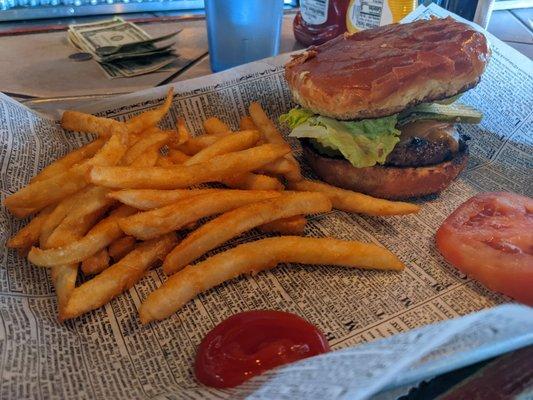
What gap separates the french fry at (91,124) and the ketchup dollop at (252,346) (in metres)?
0.83

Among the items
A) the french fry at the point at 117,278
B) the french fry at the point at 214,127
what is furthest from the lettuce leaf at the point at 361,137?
the french fry at the point at 117,278

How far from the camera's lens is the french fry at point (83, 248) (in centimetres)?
166

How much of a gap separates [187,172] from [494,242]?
1107mm

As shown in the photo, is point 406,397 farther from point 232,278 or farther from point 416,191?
point 416,191

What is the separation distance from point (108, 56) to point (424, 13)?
1857 millimetres

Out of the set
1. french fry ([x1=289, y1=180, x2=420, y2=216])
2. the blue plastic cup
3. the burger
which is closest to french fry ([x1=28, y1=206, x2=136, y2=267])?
french fry ([x1=289, y1=180, x2=420, y2=216])

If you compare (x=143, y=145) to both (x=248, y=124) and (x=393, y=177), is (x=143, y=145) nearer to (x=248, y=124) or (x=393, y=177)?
(x=248, y=124)

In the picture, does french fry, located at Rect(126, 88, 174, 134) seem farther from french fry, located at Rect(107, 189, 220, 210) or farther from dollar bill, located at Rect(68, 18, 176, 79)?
dollar bill, located at Rect(68, 18, 176, 79)

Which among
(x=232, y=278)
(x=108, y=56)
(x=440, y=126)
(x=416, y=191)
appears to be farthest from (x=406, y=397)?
(x=108, y=56)

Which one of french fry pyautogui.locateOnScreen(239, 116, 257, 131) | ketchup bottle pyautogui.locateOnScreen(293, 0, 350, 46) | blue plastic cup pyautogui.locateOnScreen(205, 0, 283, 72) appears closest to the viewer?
french fry pyautogui.locateOnScreen(239, 116, 257, 131)

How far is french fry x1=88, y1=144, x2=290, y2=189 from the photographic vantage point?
170 centimetres

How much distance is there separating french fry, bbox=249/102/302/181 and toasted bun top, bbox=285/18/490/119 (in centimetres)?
16

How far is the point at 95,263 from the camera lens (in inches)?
70.7

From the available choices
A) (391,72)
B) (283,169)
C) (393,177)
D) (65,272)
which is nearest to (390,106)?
(391,72)
